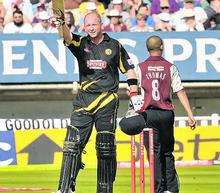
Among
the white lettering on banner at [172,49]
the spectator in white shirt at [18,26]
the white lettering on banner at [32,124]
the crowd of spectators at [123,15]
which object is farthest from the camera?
the crowd of spectators at [123,15]

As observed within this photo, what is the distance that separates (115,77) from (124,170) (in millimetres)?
7115

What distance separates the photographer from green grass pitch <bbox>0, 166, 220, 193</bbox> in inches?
546

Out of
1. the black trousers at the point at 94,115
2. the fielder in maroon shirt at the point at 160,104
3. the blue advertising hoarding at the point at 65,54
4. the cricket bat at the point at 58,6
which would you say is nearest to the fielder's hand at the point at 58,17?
the cricket bat at the point at 58,6

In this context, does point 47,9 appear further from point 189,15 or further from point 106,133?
point 106,133

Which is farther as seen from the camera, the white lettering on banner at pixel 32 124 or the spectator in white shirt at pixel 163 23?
the spectator in white shirt at pixel 163 23

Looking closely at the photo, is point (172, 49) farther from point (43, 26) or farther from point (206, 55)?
point (43, 26)

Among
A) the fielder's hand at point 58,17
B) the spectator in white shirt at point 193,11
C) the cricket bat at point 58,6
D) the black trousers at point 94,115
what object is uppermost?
the cricket bat at point 58,6

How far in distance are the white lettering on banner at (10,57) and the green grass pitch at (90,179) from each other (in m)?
2.61

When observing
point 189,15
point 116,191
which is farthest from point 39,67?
point 116,191

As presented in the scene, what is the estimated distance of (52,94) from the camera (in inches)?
795

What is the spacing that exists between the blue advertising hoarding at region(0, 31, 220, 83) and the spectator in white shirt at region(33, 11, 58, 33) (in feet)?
1.71

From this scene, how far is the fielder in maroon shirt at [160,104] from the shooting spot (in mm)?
11344

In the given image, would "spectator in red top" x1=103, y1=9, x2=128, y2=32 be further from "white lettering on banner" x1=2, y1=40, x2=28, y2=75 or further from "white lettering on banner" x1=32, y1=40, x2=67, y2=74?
"white lettering on banner" x1=2, y1=40, x2=28, y2=75

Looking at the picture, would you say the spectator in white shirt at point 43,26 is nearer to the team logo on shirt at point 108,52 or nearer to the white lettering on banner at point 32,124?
the white lettering on banner at point 32,124
